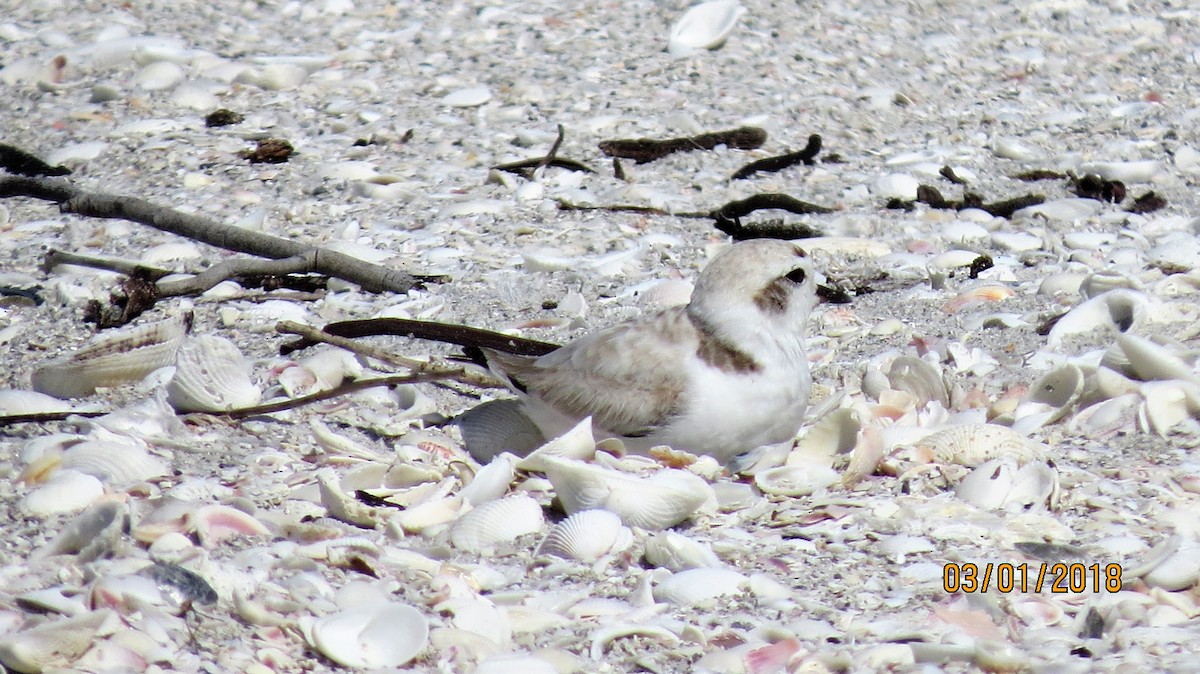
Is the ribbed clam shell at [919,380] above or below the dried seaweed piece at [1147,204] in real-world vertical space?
above

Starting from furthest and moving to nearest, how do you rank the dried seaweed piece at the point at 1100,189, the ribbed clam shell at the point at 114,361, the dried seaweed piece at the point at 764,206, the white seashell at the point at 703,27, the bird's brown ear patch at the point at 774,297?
the white seashell at the point at 703,27 → the dried seaweed piece at the point at 1100,189 → the dried seaweed piece at the point at 764,206 → the ribbed clam shell at the point at 114,361 → the bird's brown ear patch at the point at 774,297

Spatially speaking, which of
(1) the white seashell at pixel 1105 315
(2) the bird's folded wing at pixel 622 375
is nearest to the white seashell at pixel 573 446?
(2) the bird's folded wing at pixel 622 375

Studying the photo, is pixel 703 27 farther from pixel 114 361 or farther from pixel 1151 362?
pixel 114 361

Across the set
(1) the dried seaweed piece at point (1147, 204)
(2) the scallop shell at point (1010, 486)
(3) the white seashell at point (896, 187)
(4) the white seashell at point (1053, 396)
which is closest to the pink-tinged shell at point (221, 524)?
(2) the scallop shell at point (1010, 486)

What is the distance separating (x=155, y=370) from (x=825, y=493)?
71.6 inches

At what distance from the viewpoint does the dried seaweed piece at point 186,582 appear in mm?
2422

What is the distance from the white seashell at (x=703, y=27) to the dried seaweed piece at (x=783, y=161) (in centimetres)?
114

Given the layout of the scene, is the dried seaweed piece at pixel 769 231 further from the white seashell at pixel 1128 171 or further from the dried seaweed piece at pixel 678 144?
the white seashell at pixel 1128 171

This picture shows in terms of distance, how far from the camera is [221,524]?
2.74 meters

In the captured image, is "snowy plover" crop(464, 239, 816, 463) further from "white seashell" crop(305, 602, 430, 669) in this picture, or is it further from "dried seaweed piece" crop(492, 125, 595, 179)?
"dried seaweed piece" crop(492, 125, 595, 179)

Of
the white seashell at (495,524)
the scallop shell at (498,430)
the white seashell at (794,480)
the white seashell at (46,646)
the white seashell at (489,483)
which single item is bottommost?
the scallop shell at (498,430)

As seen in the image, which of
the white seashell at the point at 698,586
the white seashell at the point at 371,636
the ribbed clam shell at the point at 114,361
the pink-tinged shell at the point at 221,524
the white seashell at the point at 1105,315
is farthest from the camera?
the white seashell at the point at 1105,315

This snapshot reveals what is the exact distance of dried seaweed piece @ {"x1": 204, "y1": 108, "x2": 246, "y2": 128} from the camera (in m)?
5.68

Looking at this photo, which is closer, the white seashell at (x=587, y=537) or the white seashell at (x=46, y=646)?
the white seashell at (x=46, y=646)
